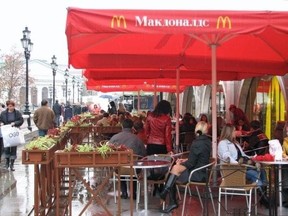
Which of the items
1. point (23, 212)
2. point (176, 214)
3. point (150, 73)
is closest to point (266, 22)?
point (176, 214)

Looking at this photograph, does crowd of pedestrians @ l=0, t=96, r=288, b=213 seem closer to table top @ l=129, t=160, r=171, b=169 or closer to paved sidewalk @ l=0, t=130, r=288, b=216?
table top @ l=129, t=160, r=171, b=169

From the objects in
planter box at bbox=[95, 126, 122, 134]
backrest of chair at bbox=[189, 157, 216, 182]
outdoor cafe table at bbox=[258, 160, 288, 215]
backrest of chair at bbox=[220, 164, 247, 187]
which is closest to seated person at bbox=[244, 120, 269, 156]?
outdoor cafe table at bbox=[258, 160, 288, 215]

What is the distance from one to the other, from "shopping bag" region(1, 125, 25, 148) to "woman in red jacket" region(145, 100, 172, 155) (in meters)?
4.43

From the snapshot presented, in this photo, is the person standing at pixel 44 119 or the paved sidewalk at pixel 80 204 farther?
the person standing at pixel 44 119

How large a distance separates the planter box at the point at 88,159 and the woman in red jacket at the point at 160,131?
9.83ft

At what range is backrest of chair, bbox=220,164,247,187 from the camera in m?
7.23

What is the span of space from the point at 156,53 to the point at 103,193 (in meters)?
2.73

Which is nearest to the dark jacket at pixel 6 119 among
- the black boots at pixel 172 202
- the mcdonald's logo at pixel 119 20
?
the black boots at pixel 172 202

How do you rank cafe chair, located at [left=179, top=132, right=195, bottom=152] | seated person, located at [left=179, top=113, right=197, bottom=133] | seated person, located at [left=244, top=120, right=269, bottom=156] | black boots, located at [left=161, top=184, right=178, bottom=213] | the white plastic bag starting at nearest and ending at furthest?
the white plastic bag < black boots, located at [left=161, top=184, right=178, bottom=213] < seated person, located at [left=244, top=120, right=269, bottom=156] < cafe chair, located at [left=179, top=132, right=195, bottom=152] < seated person, located at [left=179, top=113, right=197, bottom=133]

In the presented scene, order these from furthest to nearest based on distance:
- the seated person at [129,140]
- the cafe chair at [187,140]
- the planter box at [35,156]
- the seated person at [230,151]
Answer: the cafe chair at [187,140]
the seated person at [129,140]
the seated person at [230,151]
the planter box at [35,156]

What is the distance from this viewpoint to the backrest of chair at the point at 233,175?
285 inches

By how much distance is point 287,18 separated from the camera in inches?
242

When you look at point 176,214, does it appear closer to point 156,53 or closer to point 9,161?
point 156,53

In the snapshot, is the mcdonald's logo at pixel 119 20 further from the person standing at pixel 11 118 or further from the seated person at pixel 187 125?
the seated person at pixel 187 125
